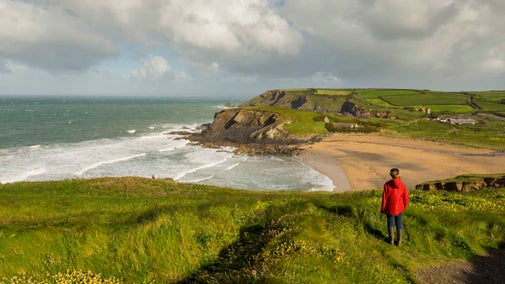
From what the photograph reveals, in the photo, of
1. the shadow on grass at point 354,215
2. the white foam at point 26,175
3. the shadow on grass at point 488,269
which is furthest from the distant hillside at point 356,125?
the shadow on grass at point 488,269

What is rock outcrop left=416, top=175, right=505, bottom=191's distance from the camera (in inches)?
1113

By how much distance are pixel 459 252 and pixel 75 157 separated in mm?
67414

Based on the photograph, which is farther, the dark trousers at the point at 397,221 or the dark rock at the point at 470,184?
the dark rock at the point at 470,184

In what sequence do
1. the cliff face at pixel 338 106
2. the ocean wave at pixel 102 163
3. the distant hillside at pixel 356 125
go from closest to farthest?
the ocean wave at pixel 102 163
the distant hillside at pixel 356 125
the cliff face at pixel 338 106

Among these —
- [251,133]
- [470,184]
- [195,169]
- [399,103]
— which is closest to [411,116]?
[399,103]

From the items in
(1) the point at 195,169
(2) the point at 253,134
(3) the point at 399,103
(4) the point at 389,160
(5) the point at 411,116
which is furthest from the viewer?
(3) the point at 399,103

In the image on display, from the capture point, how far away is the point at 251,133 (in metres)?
94.1

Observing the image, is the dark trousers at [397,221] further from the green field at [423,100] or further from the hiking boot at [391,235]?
the green field at [423,100]

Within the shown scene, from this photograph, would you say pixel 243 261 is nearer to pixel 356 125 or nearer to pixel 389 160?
pixel 389 160

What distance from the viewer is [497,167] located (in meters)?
57.4

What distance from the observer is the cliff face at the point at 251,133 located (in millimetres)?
81062

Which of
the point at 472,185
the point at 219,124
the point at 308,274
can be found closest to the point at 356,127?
the point at 219,124

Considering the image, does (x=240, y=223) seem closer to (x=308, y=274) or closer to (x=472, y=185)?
(x=308, y=274)

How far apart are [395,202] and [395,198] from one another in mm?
158
